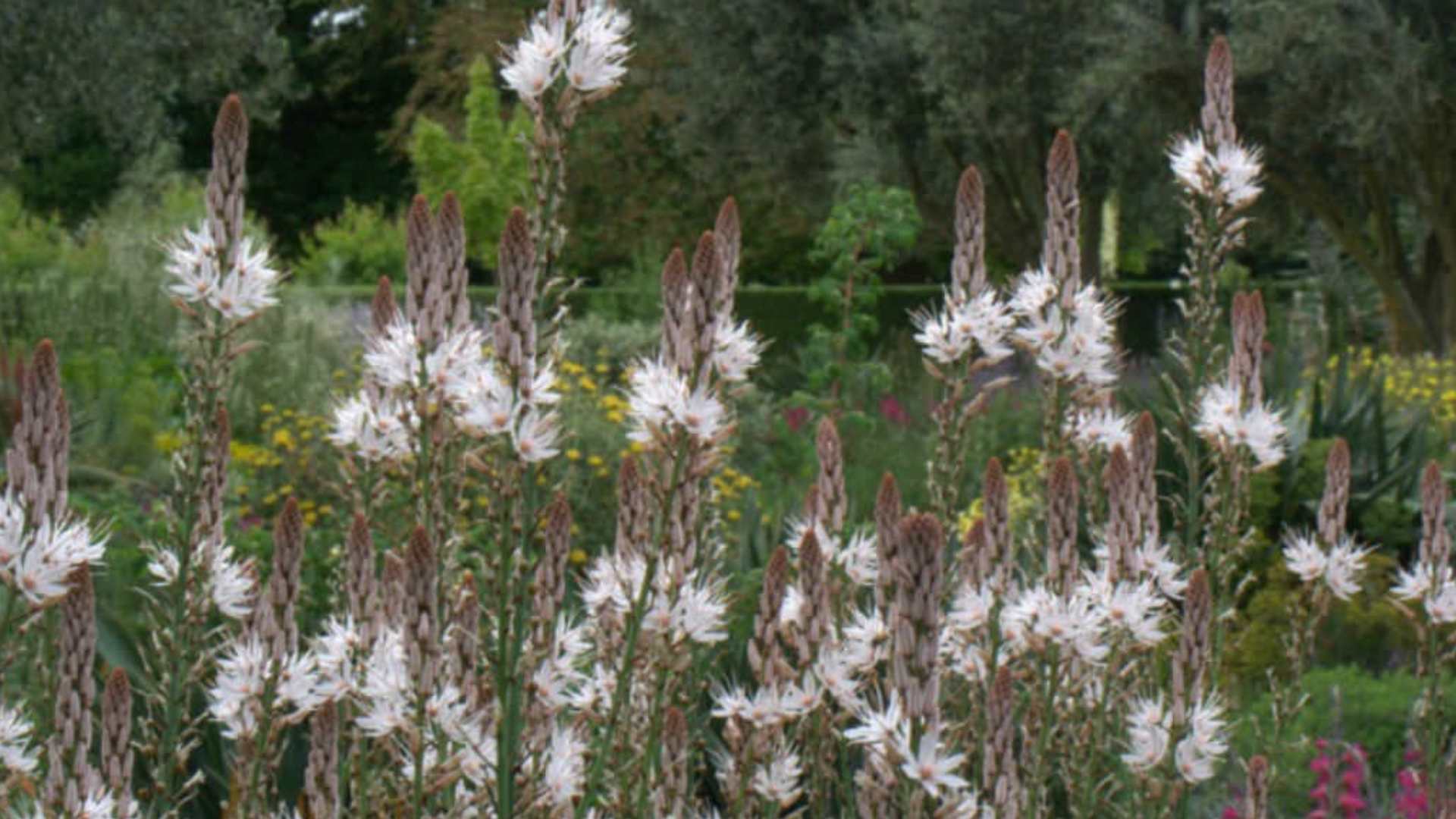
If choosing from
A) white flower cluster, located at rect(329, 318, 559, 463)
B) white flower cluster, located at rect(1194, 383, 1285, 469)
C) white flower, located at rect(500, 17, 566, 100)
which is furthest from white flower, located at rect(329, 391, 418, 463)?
white flower cluster, located at rect(1194, 383, 1285, 469)

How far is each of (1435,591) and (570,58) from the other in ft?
5.74

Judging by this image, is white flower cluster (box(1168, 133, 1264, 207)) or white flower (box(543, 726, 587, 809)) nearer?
white flower (box(543, 726, 587, 809))

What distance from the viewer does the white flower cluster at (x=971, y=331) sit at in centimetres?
264

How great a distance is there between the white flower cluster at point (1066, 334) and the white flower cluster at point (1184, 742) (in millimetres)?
522

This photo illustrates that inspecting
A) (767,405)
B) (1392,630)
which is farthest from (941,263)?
(1392,630)

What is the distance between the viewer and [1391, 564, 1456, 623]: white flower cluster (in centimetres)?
292

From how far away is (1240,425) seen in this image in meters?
2.80

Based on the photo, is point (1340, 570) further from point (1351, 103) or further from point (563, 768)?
point (1351, 103)

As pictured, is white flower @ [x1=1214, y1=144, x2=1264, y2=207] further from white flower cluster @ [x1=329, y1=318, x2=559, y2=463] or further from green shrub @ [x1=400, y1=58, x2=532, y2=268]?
green shrub @ [x1=400, y1=58, x2=532, y2=268]

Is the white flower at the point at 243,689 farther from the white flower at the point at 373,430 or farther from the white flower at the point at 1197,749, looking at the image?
the white flower at the point at 1197,749

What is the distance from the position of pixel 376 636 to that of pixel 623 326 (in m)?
14.2

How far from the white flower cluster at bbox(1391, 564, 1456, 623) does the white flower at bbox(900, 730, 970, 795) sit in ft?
4.62

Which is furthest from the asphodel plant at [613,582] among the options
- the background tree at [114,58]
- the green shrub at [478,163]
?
the green shrub at [478,163]

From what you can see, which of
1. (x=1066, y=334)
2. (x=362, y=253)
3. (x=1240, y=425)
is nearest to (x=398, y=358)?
(x=1066, y=334)
